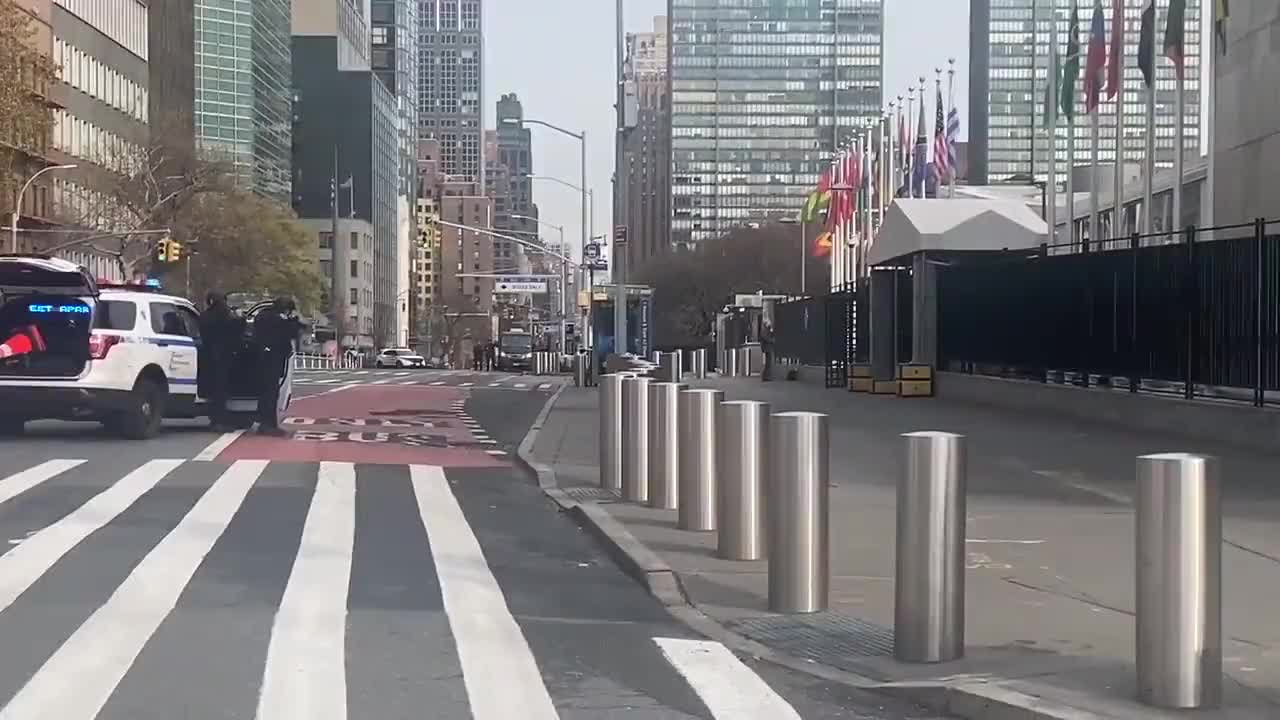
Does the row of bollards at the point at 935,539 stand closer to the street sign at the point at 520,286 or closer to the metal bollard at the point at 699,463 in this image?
the metal bollard at the point at 699,463

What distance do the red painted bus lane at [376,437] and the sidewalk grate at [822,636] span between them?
9656mm

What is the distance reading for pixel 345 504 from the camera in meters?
13.9

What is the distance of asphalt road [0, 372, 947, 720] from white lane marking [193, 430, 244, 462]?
4.05 feet

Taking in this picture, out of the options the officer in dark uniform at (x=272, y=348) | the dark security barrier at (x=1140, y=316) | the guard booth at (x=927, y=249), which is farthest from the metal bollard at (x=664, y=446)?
the guard booth at (x=927, y=249)

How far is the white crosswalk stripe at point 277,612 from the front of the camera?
6910 millimetres

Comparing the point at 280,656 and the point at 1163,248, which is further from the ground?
the point at 1163,248

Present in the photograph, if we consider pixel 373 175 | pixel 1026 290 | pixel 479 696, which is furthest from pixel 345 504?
pixel 373 175

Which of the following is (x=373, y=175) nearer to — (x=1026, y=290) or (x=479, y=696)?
(x=1026, y=290)

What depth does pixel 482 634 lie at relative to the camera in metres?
8.38

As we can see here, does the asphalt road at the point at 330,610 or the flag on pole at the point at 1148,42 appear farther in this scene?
the flag on pole at the point at 1148,42

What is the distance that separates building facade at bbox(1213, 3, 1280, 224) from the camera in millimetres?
27984

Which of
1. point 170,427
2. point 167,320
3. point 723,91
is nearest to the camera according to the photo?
point 167,320

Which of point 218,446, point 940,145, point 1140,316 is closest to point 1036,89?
point 940,145

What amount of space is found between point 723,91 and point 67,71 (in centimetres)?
5935
